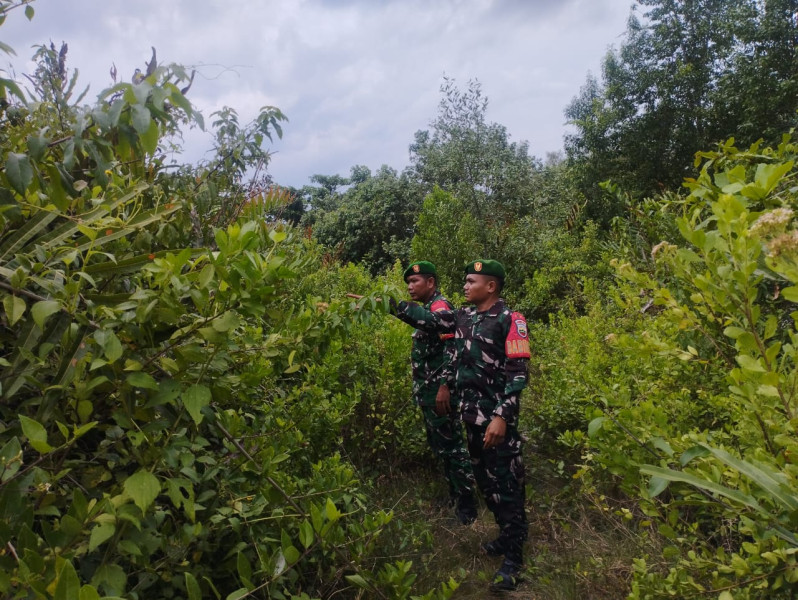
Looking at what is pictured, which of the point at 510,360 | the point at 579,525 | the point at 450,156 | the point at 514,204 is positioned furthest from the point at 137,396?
the point at 514,204

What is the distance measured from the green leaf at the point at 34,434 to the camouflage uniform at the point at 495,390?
2317 millimetres

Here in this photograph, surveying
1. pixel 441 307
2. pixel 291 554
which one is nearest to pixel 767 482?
pixel 291 554

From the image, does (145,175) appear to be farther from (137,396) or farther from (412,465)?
(412,465)

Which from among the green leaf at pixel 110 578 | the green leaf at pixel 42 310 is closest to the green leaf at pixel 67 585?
the green leaf at pixel 110 578

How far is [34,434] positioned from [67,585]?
28cm

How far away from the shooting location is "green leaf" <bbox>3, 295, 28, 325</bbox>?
0.95m

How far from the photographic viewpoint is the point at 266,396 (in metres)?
2.53

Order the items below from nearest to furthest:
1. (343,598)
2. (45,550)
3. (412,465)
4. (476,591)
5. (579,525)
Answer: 1. (45,550)
2. (343,598)
3. (476,591)
4. (579,525)
5. (412,465)

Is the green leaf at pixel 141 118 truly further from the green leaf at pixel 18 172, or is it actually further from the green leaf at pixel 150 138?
the green leaf at pixel 18 172

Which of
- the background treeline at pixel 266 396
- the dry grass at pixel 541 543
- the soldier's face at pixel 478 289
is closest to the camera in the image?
the background treeline at pixel 266 396

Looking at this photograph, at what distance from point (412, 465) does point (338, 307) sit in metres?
2.66

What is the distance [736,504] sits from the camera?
1.20 meters

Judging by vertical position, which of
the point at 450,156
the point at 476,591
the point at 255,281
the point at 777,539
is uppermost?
the point at 450,156

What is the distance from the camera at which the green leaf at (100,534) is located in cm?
91
